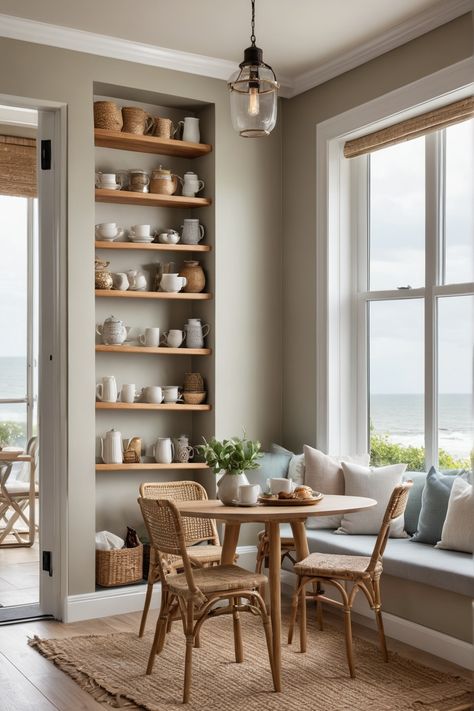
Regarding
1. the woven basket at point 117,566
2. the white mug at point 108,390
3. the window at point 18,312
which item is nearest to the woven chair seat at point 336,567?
the woven basket at point 117,566

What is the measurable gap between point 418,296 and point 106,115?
6.54 feet

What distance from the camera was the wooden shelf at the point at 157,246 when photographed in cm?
483

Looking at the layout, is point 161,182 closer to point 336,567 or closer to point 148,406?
point 148,406

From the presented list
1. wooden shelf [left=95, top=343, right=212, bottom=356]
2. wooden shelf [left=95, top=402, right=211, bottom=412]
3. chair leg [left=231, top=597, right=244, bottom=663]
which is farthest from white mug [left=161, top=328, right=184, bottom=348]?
chair leg [left=231, top=597, right=244, bottom=663]

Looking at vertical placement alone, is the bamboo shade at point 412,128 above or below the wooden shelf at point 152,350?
above

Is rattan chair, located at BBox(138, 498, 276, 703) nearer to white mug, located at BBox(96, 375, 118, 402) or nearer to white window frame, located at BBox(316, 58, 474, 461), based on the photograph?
white mug, located at BBox(96, 375, 118, 402)

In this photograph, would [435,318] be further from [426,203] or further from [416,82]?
[416,82]

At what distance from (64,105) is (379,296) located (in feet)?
6.67

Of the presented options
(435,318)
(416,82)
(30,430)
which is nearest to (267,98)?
(416,82)

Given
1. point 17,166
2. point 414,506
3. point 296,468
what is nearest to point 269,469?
point 296,468

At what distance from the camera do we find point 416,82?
14.4 feet

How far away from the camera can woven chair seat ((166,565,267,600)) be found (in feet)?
11.3

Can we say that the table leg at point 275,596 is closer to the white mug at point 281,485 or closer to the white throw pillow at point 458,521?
the white mug at point 281,485

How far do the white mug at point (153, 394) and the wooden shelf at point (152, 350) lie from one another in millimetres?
213
